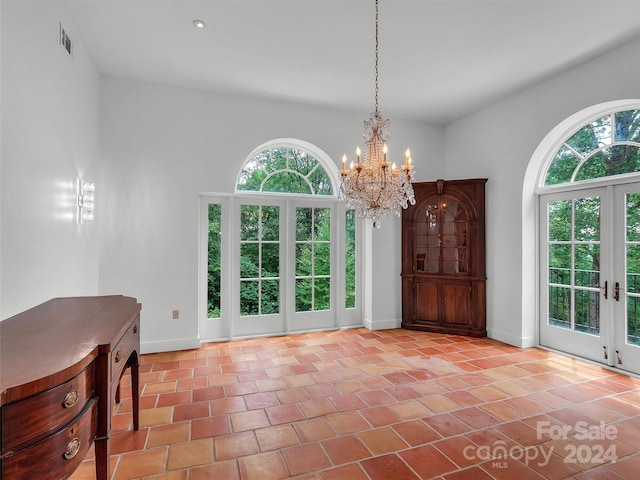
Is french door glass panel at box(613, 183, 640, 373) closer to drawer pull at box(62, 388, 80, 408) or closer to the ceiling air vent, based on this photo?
drawer pull at box(62, 388, 80, 408)

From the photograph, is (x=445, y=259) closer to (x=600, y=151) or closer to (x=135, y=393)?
(x=600, y=151)

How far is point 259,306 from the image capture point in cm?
473

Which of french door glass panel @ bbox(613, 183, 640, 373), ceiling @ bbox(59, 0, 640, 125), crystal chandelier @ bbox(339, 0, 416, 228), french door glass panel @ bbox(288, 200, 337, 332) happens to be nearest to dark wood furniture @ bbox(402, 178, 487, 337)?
french door glass panel @ bbox(288, 200, 337, 332)

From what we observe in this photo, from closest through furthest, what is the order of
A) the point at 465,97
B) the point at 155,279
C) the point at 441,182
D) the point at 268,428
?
the point at 268,428
the point at 155,279
the point at 465,97
the point at 441,182

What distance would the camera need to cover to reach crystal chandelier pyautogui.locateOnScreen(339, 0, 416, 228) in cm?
294

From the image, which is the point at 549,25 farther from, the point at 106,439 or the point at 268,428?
the point at 106,439

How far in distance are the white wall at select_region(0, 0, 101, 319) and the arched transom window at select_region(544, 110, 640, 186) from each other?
4980 mm

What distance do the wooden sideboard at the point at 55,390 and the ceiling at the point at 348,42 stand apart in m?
2.53

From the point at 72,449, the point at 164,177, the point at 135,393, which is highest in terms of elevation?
the point at 164,177

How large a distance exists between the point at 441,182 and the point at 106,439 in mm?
4549

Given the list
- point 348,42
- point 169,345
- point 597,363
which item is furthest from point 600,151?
point 169,345

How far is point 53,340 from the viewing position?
1.42m

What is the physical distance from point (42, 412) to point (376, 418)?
84.4 inches

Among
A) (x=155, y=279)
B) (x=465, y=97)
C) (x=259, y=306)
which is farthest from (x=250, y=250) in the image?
(x=465, y=97)
